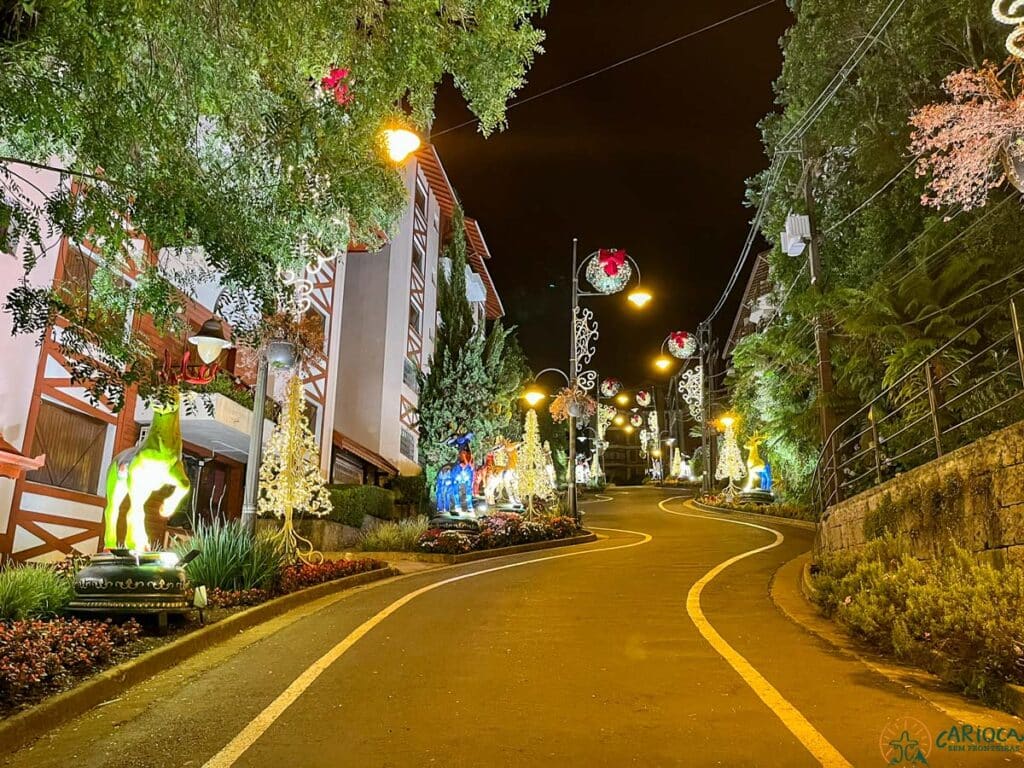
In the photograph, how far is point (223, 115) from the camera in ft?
23.5

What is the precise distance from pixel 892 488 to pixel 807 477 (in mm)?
18166

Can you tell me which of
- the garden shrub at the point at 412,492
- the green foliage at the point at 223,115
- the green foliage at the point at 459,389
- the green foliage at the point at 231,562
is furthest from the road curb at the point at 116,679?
the green foliage at the point at 459,389

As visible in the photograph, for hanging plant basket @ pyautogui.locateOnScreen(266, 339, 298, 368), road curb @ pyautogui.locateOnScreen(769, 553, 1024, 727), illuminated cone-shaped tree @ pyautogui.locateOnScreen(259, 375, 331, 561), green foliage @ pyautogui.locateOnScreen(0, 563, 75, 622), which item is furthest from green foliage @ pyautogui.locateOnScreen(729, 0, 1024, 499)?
green foliage @ pyautogui.locateOnScreen(0, 563, 75, 622)

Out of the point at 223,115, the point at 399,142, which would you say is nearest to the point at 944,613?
the point at 399,142

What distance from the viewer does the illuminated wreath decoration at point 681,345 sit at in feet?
104

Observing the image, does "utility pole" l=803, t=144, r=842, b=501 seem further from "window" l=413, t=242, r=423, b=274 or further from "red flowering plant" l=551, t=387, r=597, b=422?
"window" l=413, t=242, r=423, b=274

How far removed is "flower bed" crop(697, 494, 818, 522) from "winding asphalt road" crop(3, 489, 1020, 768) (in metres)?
18.2

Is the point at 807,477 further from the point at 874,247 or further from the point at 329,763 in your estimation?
the point at 329,763

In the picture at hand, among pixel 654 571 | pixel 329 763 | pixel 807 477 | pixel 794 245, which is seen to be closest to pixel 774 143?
pixel 794 245

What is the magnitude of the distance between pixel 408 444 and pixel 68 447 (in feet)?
58.9

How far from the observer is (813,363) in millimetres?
23797

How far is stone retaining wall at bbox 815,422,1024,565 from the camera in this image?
7.31 m

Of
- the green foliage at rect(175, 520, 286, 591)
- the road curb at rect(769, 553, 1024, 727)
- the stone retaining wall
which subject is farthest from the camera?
the green foliage at rect(175, 520, 286, 591)

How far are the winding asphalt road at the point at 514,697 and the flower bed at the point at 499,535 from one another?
826cm
